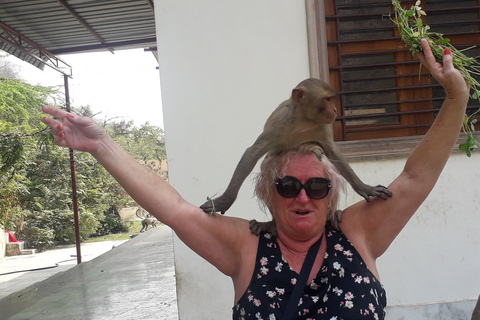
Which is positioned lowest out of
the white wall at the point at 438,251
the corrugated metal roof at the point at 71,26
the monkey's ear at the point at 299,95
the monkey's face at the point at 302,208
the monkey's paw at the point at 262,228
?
the white wall at the point at 438,251

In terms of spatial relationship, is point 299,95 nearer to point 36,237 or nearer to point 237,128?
point 237,128

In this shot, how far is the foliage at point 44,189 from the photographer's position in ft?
37.3

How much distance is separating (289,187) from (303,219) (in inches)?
4.9

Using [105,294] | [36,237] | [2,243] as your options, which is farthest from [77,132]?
[36,237]

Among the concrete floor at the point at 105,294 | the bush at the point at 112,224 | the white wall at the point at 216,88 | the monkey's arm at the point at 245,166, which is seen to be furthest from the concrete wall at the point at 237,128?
the bush at the point at 112,224

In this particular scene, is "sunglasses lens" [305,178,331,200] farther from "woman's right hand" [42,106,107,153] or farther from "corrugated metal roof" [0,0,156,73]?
"corrugated metal roof" [0,0,156,73]

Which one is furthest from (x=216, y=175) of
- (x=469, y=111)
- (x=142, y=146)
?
(x=142, y=146)

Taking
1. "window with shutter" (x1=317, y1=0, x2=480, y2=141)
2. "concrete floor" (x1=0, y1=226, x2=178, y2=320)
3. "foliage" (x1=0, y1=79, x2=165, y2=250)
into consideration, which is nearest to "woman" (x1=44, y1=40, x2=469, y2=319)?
"window with shutter" (x1=317, y1=0, x2=480, y2=141)

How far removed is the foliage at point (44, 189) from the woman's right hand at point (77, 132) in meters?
8.04

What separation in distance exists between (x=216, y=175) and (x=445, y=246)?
1.98 m

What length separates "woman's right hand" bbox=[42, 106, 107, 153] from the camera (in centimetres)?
161

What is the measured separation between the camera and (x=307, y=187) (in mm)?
1778

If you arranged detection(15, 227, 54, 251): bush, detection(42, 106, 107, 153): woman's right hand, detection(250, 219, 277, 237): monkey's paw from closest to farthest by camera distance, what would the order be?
detection(42, 106, 107, 153): woman's right hand
detection(250, 219, 277, 237): monkey's paw
detection(15, 227, 54, 251): bush

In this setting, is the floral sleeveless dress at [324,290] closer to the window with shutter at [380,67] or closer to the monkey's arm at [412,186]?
the monkey's arm at [412,186]
